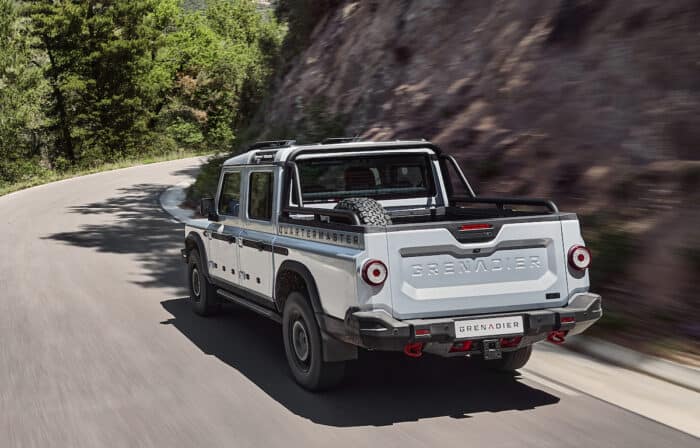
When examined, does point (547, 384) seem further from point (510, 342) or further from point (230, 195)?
point (230, 195)

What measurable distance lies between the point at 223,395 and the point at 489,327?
2109 mm

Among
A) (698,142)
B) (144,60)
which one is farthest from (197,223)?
(144,60)

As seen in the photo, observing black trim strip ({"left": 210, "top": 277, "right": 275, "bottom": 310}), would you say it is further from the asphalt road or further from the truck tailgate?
the truck tailgate

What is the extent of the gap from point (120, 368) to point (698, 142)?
6399 millimetres

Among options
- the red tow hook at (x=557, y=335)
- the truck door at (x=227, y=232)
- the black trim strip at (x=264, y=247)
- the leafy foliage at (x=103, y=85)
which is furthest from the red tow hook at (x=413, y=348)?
the leafy foliage at (x=103, y=85)

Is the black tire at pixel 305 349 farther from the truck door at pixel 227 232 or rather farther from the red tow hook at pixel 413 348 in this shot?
the truck door at pixel 227 232

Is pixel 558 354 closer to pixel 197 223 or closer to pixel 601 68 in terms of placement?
pixel 197 223

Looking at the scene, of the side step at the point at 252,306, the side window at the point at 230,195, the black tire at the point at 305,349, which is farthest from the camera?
the side window at the point at 230,195

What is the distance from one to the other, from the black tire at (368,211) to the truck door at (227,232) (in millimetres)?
1728

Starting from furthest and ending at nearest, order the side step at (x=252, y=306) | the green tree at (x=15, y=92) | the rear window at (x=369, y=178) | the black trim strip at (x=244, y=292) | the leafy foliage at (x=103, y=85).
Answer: the leafy foliage at (x=103, y=85) → the green tree at (x=15, y=92) → the rear window at (x=369, y=178) → the black trim strip at (x=244, y=292) → the side step at (x=252, y=306)

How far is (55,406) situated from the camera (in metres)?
5.75

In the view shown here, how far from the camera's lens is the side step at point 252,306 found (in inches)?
263

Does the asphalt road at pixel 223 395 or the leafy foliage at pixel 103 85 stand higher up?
the leafy foliage at pixel 103 85

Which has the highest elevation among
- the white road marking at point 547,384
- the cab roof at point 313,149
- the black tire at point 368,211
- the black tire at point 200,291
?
the cab roof at point 313,149
